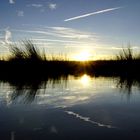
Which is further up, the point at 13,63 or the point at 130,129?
the point at 13,63

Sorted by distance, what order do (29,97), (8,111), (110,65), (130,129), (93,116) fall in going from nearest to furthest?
(130,129) < (93,116) < (8,111) < (29,97) < (110,65)

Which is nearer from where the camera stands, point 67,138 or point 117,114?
point 67,138

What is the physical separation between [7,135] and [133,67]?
17.1 m

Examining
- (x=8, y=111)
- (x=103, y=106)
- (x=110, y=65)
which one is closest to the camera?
(x=8, y=111)

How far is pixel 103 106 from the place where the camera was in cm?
711

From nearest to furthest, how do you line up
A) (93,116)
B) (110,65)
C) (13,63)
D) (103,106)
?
(93,116), (103,106), (13,63), (110,65)

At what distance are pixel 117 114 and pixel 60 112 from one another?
110 centimetres

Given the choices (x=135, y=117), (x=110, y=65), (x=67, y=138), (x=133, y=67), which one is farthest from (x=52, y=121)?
(x=110, y=65)

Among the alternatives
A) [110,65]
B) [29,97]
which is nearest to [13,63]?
[110,65]

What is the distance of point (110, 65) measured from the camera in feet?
85.5

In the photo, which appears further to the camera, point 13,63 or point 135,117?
point 13,63

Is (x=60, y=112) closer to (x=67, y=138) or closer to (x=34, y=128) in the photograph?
(x=34, y=128)

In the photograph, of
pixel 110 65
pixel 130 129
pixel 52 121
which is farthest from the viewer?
pixel 110 65

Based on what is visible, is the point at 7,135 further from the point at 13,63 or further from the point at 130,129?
the point at 13,63
